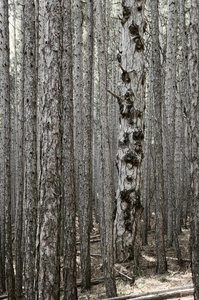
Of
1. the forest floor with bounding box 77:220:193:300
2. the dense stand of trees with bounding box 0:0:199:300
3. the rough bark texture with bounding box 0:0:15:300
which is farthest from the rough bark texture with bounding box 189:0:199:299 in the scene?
the rough bark texture with bounding box 0:0:15:300

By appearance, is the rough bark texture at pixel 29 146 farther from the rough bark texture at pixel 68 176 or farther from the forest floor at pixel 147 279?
the forest floor at pixel 147 279

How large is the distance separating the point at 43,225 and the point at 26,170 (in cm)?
181

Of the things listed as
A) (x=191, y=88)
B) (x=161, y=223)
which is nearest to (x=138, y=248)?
(x=161, y=223)

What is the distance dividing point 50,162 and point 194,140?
5.38ft

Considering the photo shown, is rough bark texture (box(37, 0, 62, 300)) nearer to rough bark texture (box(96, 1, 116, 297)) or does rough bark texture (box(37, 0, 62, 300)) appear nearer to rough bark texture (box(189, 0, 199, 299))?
rough bark texture (box(96, 1, 116, 297))

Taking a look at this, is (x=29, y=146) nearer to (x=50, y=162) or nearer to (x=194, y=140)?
(x=50, y=162)

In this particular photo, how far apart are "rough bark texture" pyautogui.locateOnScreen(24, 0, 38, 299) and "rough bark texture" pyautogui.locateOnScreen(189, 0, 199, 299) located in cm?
293

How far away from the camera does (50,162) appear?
394 cm

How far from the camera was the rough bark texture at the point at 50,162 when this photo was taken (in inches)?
153

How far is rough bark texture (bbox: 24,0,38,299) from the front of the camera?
544 cm

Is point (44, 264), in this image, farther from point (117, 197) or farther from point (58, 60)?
point (58, 60)

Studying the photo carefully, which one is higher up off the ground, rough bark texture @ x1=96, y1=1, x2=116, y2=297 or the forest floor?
rough bark texture @ x1=96, y1=1, x2=116, y2=297

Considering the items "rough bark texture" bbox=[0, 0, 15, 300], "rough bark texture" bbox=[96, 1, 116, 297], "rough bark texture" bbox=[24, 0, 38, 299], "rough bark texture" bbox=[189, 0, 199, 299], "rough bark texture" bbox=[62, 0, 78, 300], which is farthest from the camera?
"rough bark texture" bbox=[0, 0, 15, 300]

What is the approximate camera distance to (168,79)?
9.05m
